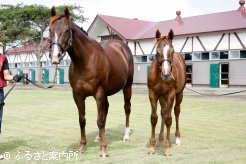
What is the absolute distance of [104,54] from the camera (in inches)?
291

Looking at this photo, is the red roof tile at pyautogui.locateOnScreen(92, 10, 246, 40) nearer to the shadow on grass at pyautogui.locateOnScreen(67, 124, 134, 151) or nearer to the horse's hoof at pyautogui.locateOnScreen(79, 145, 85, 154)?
the shadow on grass at pyautogui.locateOnScreen(67, 124, 134, 151)

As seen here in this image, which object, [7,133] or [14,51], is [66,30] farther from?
[14,51]

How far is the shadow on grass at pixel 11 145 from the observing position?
739 cm

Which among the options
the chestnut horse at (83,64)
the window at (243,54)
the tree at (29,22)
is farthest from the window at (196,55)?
the chestnut horse at (83,64)

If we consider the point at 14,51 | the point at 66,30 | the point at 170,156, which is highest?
the point at 14,51

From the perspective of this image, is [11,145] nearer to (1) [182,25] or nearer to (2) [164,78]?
(2) [164,78]

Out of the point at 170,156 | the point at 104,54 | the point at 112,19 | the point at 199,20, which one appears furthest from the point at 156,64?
the point at 112,19

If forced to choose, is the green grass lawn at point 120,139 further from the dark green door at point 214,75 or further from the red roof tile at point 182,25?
the red roof tile at point 182,25

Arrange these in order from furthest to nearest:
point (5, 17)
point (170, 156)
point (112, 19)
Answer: point (5, 17) → point (112, 19) → point (170, 156)

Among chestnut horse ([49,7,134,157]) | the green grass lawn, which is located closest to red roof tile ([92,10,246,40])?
the green grass lawn

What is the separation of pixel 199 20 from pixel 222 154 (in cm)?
3270

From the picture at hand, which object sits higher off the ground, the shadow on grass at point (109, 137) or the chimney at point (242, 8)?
the chimney at point (242, 8)

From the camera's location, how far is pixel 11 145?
7750 millimetres

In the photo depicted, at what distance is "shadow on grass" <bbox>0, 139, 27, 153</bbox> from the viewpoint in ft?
24.2
